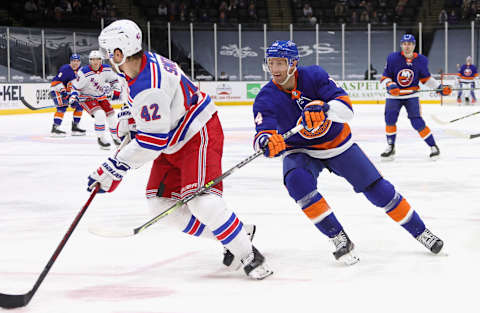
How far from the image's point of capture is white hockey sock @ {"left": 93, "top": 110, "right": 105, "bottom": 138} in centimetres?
746

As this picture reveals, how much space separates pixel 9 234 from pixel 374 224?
1875 millimetres

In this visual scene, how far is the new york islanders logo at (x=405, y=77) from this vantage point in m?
6.09

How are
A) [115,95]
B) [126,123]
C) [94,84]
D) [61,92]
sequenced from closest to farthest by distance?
[126,123]
[94,84]
[115,95]
[61,92]

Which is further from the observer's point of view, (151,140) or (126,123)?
(126,123)

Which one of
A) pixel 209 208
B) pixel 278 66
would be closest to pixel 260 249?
pixel 209 208

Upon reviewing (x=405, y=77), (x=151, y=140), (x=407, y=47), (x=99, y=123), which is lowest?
(x=99, y=123)

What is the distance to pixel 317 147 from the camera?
2.72 m

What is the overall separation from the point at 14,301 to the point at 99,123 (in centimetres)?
551

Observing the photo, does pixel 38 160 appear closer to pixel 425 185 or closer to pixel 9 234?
pixel 9 234

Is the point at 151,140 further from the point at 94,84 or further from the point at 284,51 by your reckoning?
the point at 94,84

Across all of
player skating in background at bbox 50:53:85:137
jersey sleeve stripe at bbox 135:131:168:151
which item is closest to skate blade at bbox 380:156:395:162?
jersey sleeve stripe at bbox 135:131:168:151

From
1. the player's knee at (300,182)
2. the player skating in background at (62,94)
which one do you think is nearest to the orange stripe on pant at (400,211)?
the player's knee at (300,182)

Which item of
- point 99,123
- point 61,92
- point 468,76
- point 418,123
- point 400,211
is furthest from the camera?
point 468,76

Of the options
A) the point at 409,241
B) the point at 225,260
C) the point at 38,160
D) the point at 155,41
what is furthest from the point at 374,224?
the point at 155,41
